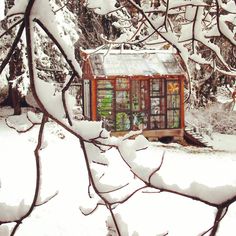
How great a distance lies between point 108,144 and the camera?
884 mm

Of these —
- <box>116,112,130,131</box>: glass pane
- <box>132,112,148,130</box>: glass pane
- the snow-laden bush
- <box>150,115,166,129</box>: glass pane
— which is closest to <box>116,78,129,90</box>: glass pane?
<box>116,112,130,131</box>: glass pane

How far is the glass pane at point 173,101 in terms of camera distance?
13.6m

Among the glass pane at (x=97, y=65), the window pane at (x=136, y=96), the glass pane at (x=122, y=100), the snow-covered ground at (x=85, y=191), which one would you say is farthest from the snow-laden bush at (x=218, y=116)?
the glass pane at (x=97, y=65)

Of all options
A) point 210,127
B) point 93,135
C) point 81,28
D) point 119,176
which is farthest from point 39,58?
point 93,135

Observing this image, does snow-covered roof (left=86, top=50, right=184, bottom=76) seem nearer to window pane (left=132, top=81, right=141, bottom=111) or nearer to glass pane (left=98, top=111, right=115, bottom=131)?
window pane (left=132, top=81, right=141, bottom=111)

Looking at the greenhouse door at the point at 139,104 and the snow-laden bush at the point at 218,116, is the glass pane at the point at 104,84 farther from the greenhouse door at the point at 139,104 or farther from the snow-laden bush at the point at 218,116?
the snow-laden bush at the point at 218,116

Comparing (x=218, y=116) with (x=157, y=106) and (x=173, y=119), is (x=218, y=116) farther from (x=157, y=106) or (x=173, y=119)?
(x=157, y=106)

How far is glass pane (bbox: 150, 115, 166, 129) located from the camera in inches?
527

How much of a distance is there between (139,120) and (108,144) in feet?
40.4

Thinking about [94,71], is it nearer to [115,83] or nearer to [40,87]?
[115,83]

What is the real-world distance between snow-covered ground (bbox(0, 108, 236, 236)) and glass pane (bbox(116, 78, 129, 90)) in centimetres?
166

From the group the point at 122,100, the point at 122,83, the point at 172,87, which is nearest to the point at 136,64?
the point at 122,83

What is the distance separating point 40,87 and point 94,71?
11.6m

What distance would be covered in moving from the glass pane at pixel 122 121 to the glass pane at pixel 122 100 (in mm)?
171
